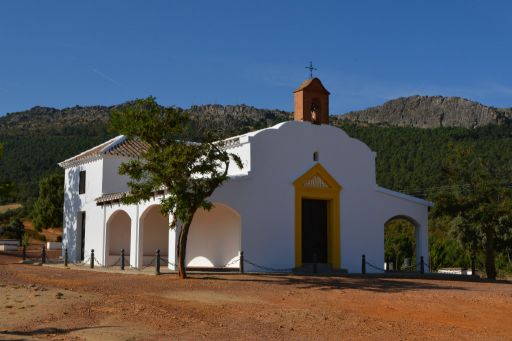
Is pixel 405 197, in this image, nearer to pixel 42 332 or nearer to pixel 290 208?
pixel 290 208

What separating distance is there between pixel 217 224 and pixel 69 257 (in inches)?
370

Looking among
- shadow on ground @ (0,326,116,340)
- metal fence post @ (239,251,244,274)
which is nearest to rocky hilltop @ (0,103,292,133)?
metal fence post @ (239,251,244,274)

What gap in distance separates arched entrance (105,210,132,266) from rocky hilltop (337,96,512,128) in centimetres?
5527

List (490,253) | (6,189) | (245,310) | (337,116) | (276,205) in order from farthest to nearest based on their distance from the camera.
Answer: (337,116), (6,189), (490,253), (276,205), (245,310)

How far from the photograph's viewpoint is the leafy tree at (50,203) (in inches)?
1526

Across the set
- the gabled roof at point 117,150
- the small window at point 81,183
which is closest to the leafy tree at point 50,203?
the gabled roof at point 117,150

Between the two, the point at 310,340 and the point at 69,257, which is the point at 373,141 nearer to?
the point at 69,257

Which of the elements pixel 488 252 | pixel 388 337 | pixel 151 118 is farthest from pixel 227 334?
pixel 488 252

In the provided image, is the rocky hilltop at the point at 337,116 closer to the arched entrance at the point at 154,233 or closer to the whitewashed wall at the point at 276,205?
the arched entrance at the point at 154,233

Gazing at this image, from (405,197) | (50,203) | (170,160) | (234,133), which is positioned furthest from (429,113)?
(170,160)

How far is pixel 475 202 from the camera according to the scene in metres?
23.9

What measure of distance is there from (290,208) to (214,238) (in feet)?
10.5

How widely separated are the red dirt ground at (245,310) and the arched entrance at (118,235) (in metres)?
7.79

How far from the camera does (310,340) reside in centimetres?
973
